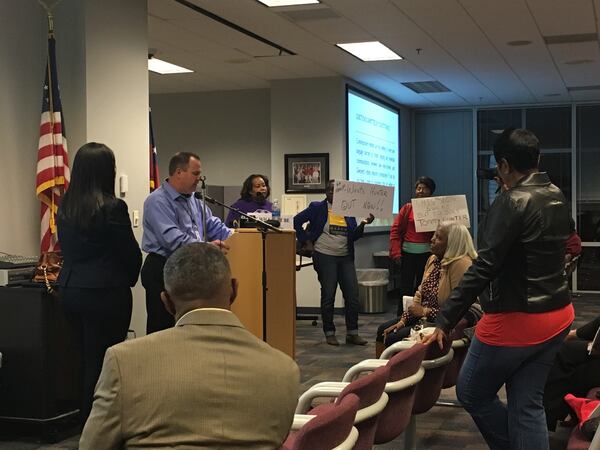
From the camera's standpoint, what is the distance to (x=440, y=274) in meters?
4.46

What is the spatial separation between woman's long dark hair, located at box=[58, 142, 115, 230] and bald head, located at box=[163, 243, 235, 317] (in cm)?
225

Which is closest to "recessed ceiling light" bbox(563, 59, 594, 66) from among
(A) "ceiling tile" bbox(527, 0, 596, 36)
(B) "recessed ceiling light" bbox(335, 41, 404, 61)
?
(A) "ceiling tile" bbox(527, 0, 596, 36)

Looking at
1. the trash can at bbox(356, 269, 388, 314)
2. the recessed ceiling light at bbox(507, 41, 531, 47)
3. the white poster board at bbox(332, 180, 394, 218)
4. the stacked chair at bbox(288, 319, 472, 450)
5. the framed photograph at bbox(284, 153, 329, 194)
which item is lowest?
the trash can at bbox(356, 269, 388, 314)

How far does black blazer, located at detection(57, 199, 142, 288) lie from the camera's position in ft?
12.7

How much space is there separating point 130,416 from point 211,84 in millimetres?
9042

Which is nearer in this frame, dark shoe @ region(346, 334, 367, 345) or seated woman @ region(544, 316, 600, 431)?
seated woman @ region(544, 316, 600, 431)

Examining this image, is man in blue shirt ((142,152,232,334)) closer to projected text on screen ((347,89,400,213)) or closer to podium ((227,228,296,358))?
podium ((227,228,296,358))

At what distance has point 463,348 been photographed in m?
3.95

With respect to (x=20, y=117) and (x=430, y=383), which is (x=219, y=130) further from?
(x=430, y=383)

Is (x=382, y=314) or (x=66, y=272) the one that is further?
(x=382, y=314)

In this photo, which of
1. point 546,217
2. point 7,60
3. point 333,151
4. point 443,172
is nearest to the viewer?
point 546,217

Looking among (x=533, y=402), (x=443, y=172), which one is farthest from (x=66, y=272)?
(x=443, y=172)

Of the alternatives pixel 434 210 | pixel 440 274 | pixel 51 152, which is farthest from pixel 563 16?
pixel 51 152

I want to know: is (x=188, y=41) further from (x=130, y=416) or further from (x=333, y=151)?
(x=130, y=416)
